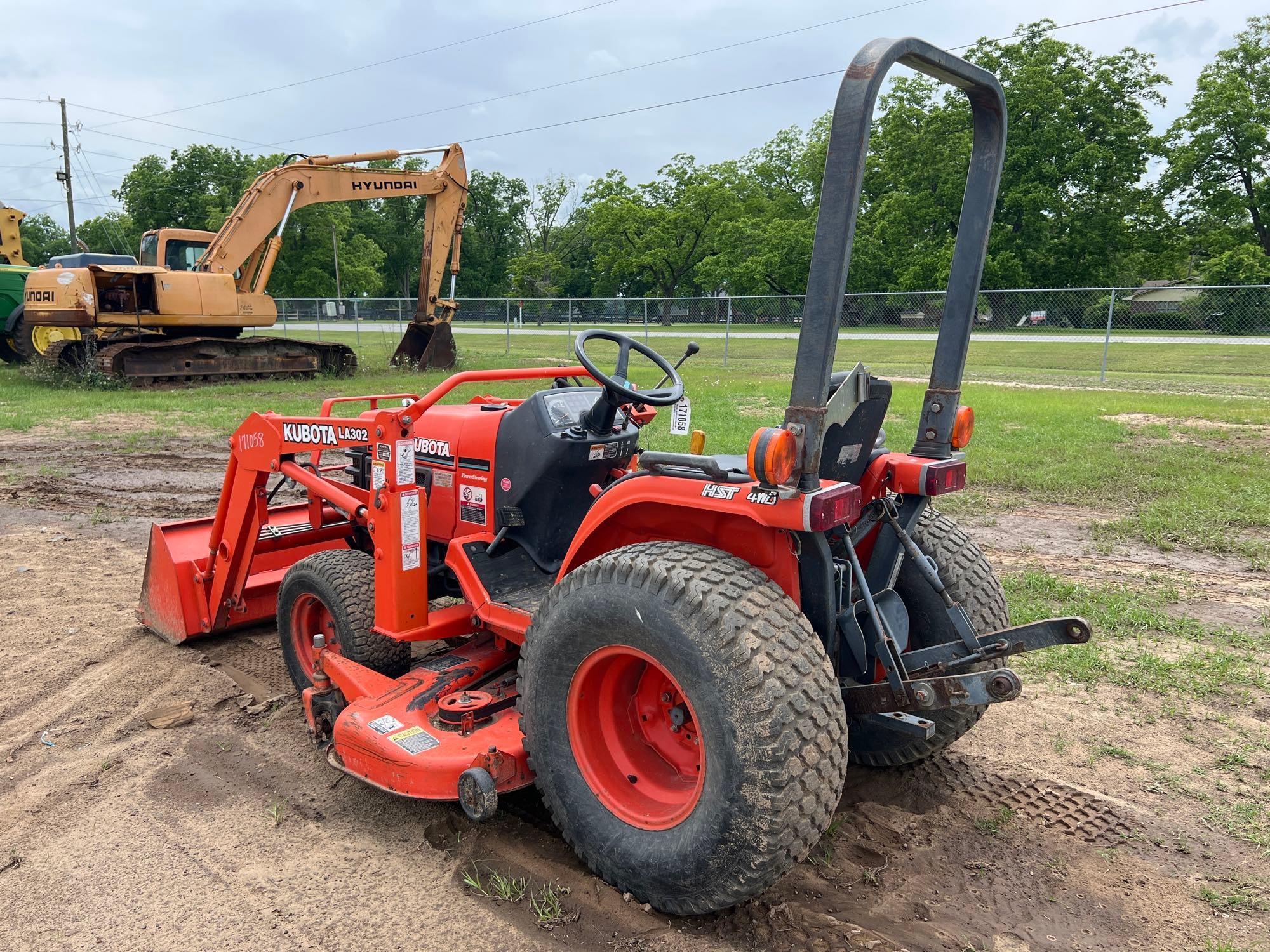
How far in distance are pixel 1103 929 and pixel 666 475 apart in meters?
1.76

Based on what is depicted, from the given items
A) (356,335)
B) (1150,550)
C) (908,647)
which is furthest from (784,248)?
(908,647)

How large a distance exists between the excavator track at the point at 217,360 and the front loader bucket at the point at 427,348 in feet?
4.28

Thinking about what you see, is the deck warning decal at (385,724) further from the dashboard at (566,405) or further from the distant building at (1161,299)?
the distant building at (1161,299)

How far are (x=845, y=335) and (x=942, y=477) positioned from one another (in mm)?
20669

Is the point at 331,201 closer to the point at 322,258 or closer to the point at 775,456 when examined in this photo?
the point at 775,456

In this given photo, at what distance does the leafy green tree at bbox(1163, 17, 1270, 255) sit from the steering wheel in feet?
145

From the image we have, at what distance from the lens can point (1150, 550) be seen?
5984 mm

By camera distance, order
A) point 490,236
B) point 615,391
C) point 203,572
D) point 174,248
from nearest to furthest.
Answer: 1. point 615,391
2. point 203,572
3. point 174,248
4. point 490,236

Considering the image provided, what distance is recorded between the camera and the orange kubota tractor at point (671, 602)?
2254 mm

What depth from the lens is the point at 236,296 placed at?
16.9 meters

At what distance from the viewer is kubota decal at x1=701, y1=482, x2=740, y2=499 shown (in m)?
2.45

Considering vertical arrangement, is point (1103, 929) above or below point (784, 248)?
below

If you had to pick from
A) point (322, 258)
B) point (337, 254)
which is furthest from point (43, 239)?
point (337, 254)

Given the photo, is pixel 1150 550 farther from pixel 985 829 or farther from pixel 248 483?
pixel 248 483
